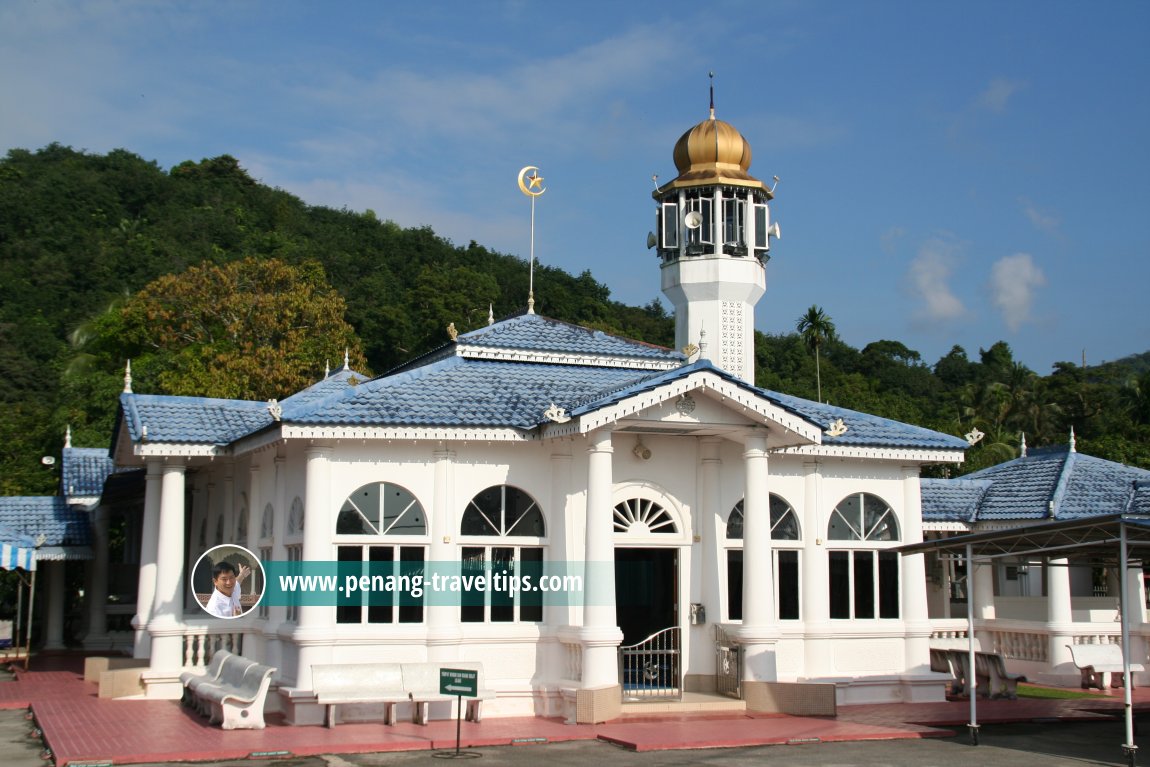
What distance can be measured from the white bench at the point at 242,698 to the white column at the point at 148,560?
501 cm

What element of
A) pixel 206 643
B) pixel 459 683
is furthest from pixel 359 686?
pixel 206 643

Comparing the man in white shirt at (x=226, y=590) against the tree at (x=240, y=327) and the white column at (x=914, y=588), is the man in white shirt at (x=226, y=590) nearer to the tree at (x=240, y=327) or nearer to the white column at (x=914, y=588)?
the white column at (x=914, y=588)

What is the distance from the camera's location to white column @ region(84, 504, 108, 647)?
90.1ft

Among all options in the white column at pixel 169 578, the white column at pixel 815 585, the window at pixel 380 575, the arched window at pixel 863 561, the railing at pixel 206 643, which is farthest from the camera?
the arched window at pixel 863 561

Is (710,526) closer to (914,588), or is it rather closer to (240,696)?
(914,588)

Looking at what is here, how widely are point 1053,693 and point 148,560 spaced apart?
15394 mm

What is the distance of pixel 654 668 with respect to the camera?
57.8 feet

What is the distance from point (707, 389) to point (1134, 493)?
10362 millimetres

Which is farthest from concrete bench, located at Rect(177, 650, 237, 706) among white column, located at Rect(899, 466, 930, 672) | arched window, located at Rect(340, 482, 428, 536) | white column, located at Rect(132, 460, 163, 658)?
white column, located at Rect(899, 466, 930, 672)

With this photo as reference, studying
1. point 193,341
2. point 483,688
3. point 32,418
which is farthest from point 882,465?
point 32,418

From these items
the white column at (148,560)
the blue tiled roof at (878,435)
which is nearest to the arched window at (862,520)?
the blue tiled roof at (878,435)

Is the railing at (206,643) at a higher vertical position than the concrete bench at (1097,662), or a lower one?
higher

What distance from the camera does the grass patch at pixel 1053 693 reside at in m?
20.2

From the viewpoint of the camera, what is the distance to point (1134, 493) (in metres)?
22.5
